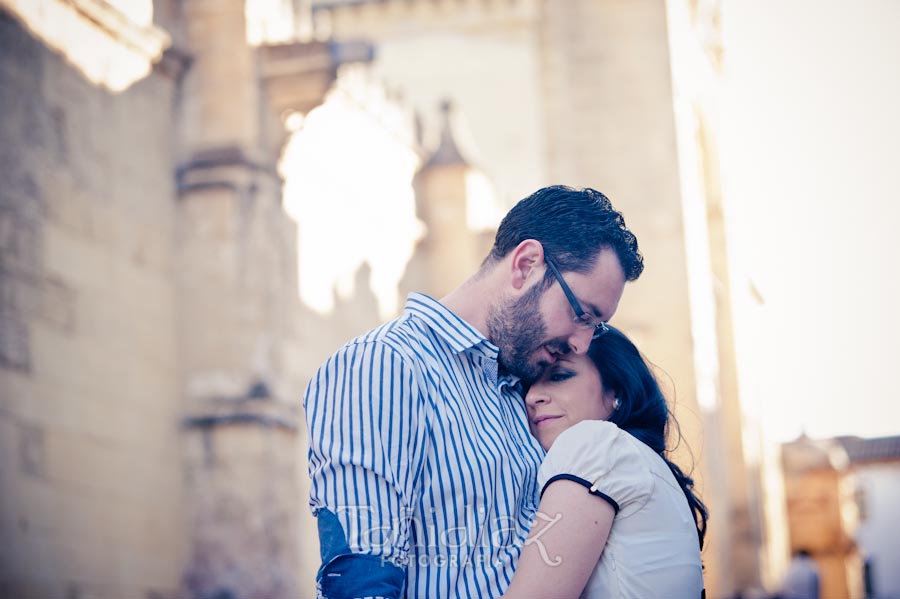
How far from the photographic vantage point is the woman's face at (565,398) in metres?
2.86

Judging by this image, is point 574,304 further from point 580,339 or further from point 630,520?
point 630,520

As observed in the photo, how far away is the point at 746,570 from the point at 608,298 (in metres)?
20.5

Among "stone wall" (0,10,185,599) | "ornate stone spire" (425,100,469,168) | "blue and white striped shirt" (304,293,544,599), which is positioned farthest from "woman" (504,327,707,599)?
"ornate stone spire" (425,100,469,168)

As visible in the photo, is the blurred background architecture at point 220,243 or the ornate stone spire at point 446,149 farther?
the ornate stone spire at point 446,149

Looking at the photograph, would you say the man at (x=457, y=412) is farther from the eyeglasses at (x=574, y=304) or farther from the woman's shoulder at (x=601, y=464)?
the woman's shoulder at (x=601, y=464)

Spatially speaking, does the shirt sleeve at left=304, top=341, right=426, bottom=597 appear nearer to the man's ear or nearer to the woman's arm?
the woman's arm

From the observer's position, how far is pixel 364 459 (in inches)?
85.1

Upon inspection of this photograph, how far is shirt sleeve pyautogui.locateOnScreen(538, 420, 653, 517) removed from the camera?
2328 mm

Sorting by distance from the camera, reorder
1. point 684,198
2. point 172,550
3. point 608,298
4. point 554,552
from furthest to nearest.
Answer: point 684,198, point 172,550, point 608,298, point 554,552

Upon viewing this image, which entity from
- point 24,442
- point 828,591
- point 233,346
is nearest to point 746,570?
point 828,591

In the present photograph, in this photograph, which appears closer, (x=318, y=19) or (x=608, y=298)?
(x=608, y=298)

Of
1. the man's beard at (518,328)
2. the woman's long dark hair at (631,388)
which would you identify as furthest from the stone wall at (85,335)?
the man's beard at (518,328)

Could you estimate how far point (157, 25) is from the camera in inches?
406

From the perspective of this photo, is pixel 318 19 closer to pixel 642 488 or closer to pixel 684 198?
pixel 684 198
